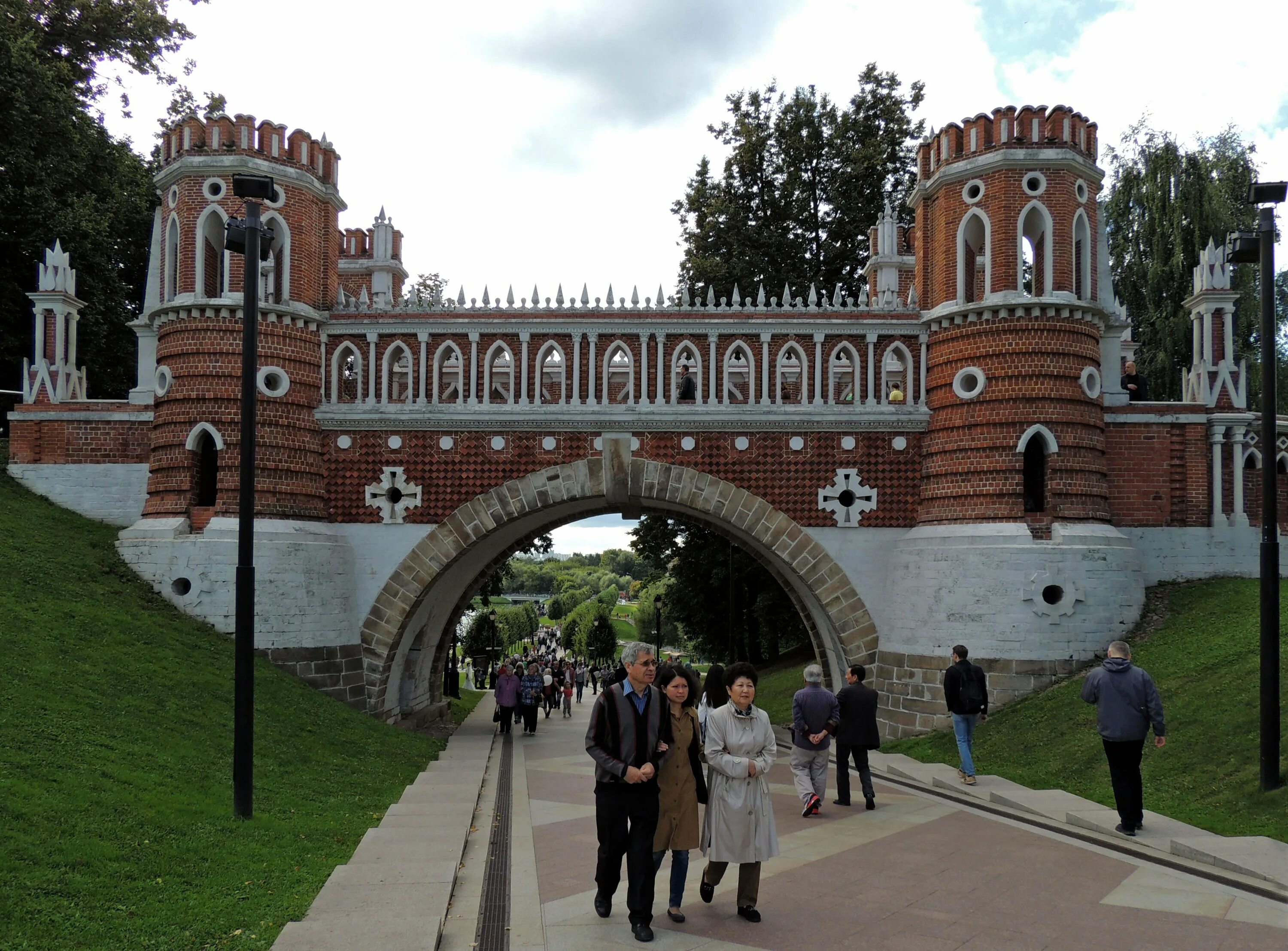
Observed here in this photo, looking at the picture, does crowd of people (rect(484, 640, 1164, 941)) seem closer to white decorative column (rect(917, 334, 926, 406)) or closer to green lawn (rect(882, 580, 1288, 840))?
green lawn (rect(882, 580, 1288, 840))

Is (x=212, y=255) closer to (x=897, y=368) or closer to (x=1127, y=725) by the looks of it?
(x=897, y=368)

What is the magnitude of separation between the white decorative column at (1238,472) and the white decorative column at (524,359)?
10.7 m

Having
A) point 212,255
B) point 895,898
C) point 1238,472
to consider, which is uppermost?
point 212,255

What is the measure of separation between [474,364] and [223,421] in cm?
371

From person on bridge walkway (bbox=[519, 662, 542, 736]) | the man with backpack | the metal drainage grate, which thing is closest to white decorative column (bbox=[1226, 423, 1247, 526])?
the man with backpack

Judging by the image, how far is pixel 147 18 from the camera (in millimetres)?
22453

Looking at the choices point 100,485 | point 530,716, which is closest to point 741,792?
point 530,716

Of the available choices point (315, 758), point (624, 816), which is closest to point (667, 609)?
point (315, 758)

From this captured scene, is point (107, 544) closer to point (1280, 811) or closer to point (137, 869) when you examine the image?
point (137, 869)

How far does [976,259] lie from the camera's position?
15.5 m

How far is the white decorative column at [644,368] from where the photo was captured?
1562cm

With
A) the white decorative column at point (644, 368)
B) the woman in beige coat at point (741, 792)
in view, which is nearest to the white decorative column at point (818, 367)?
the white decorative column at point (644, 368)

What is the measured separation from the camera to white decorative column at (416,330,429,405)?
51.6 ft

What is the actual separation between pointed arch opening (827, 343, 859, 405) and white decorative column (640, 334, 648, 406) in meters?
2.76
